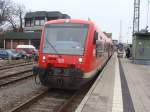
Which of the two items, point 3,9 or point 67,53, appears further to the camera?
point 3,9

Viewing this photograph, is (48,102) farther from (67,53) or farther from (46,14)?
(46,14)

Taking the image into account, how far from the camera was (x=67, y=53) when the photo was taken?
11.9 metres

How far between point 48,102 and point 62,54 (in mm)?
2102

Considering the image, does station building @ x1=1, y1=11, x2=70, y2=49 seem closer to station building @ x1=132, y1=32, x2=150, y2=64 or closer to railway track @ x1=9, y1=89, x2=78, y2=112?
station building @ x1=132, y1=32, x2=150, y2=64

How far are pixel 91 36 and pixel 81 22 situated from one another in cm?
71

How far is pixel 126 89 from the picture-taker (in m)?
12.6

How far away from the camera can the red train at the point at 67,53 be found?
37.9 feet

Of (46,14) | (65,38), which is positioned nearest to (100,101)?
(65,38)

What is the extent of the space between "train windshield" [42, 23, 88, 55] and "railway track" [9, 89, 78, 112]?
1.66m

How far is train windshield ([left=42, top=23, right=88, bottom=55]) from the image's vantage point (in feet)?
39.4

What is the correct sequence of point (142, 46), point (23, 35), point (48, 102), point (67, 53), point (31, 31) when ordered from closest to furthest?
point (48, 102) → point (67, 53) → point (142, 46) → point (23, 35) → point (31, 31)

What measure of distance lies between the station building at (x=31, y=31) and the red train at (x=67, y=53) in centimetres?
4587

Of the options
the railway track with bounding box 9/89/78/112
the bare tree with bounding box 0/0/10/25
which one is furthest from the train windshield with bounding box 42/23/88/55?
the bare tree with bounding box 0/0/10/25

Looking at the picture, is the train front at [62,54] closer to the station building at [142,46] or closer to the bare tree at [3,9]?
the station building at [142,46]
